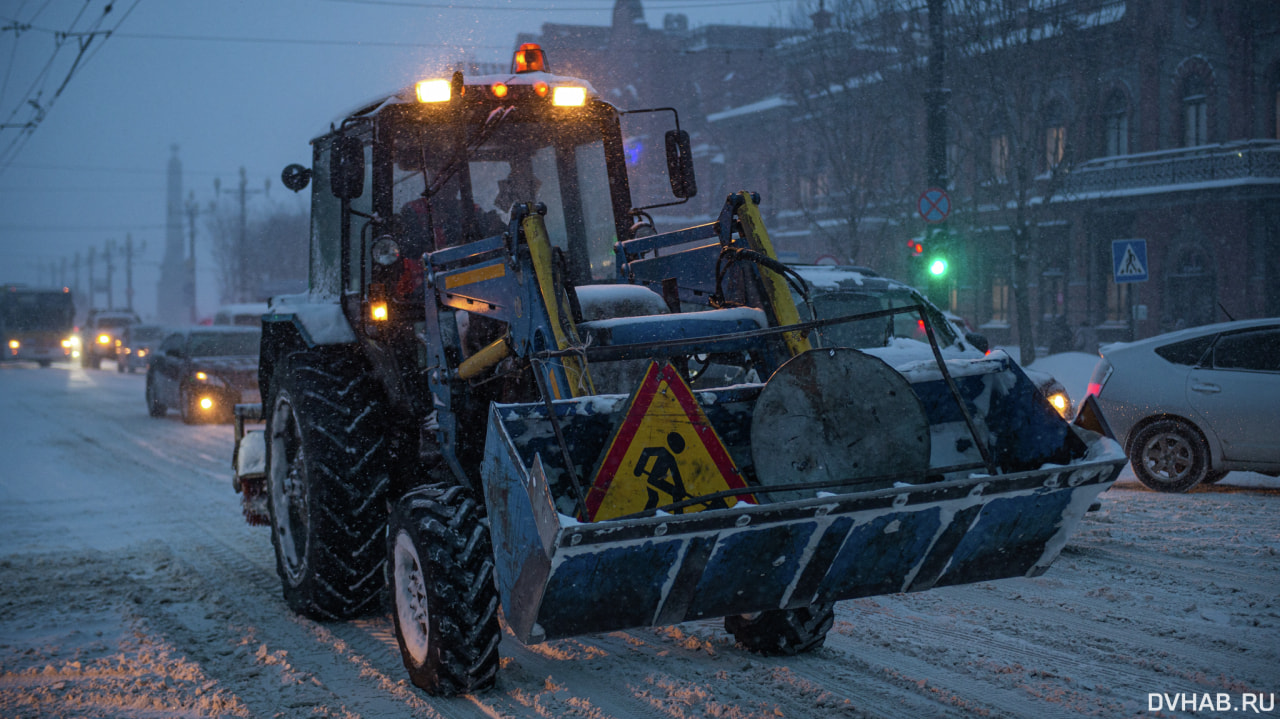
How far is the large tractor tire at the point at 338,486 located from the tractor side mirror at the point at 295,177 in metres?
1.30

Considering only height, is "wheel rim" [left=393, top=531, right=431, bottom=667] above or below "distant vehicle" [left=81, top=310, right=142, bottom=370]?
below

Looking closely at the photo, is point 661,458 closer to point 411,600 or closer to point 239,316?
point 411,600

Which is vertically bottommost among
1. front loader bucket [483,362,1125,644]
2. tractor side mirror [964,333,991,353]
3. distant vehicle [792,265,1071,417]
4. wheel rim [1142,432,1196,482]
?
wheel rim [1142,432,1196,482]

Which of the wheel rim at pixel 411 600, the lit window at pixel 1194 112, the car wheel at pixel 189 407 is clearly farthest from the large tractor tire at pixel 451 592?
the lit window at pixel 1194 112

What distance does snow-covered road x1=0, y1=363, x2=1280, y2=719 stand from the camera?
15.5ft

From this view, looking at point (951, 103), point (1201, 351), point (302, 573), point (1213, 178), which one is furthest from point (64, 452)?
point (1213, 178)

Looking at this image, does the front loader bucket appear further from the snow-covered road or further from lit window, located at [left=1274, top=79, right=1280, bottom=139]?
lit window, located at [left=1274, top=79, right=1280, bottom=139]

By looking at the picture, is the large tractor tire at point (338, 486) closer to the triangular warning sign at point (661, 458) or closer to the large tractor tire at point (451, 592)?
the large tractor tire at point (451, 592)

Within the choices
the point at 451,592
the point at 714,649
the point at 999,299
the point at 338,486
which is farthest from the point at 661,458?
the point at 999,299

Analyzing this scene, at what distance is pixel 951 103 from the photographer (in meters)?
30.2

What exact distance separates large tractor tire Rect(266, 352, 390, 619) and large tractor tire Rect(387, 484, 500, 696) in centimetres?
130

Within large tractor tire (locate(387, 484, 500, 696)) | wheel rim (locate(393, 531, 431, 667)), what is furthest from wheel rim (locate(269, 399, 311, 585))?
large tractor tire (locate(387, 484, 500, 696))

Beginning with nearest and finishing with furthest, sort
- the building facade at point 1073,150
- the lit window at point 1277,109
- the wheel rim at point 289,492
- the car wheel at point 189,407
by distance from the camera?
1. the wheel rim at point 289,492
2. the car wheel at point 189,407
3. the building facade at point 1073,150
4. the lit window at point 1277,109

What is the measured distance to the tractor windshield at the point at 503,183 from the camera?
609 cm
